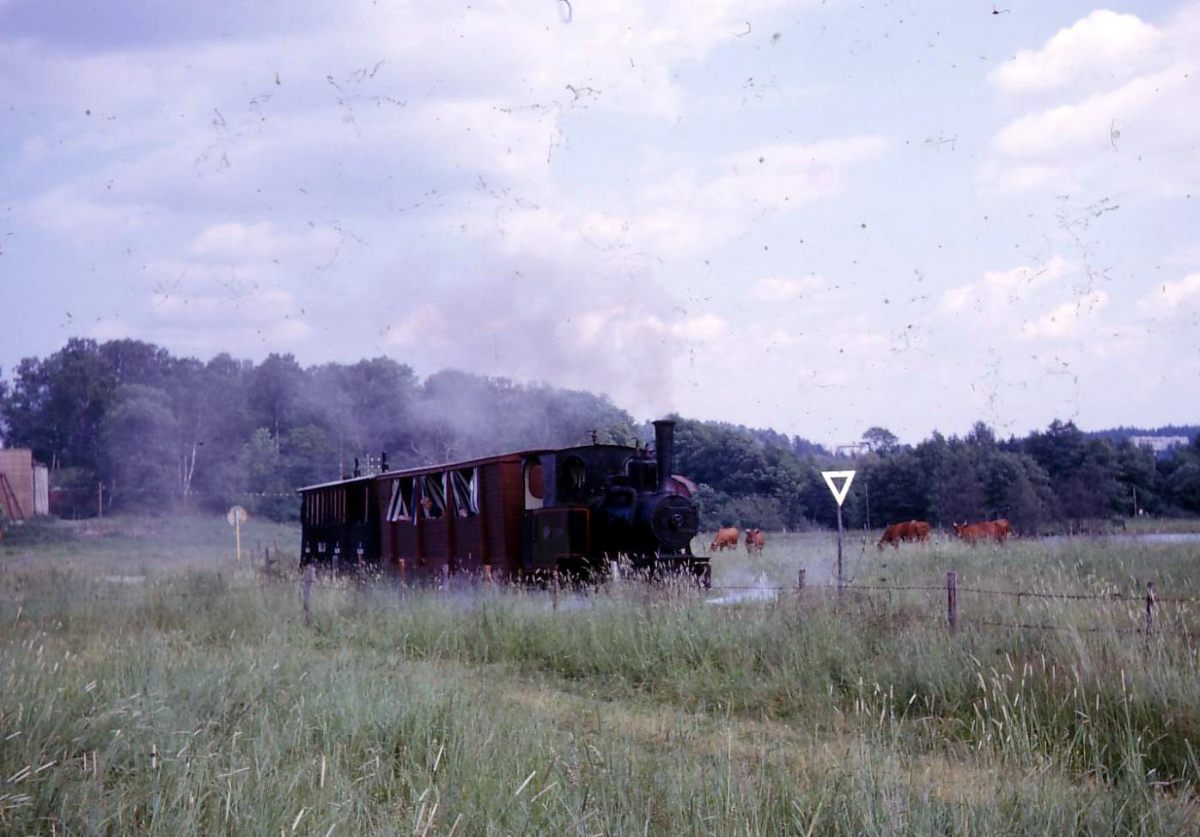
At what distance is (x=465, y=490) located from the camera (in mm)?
21516

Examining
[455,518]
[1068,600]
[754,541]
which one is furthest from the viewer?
[754,541]

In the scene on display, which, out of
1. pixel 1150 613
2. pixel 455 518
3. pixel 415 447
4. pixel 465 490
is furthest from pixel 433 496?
pixel 415 447

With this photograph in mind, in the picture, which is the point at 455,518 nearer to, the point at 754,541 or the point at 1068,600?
the point at 1068,600

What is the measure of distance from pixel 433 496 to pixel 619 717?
48.2 ft

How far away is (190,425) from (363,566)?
42.1m

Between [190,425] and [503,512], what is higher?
[190,425]

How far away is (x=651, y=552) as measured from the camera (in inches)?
717

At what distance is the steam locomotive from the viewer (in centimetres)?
1827

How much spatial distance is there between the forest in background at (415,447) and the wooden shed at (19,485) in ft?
16.2

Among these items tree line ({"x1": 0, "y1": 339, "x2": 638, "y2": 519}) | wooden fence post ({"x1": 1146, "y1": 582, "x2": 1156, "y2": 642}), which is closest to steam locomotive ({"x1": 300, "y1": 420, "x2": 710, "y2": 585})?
wooden fence post ({"x1": 1146, "y1": 582, "x2": 1156, "y2": 642})

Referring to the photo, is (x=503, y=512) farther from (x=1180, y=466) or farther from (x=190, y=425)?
(x=190, y=425)

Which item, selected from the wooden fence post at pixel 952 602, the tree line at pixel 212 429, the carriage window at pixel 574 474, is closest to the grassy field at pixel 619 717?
the wooden fence post at pixel 952 602

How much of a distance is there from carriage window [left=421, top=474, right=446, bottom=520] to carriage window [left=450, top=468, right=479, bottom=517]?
2.02 ft

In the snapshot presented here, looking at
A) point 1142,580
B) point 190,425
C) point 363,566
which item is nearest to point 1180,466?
point 1142,580
